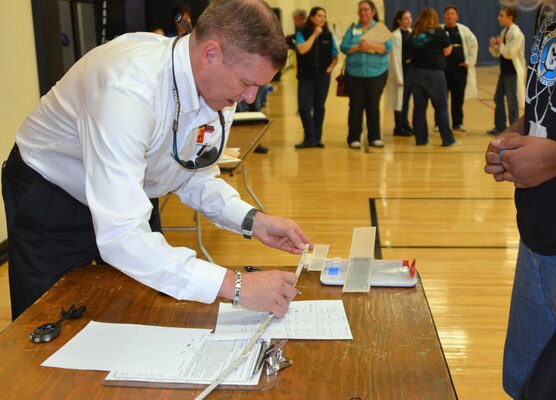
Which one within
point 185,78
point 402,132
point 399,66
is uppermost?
point 185,78

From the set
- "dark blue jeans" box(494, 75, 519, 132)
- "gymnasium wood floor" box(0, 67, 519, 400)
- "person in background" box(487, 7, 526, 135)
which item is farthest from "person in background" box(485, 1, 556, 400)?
"dark blue jeans" box(494, 75, 519, 132)

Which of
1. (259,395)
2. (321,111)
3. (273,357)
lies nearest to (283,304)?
(273,357)

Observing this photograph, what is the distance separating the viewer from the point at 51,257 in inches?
69.7

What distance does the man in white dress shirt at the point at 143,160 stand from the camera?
52.7 inches

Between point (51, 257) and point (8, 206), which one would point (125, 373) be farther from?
point (8, 206)

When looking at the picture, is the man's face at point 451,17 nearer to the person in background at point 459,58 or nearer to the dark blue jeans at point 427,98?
the person in background at point 459,58

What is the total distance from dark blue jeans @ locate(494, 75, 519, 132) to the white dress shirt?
5.91 meters

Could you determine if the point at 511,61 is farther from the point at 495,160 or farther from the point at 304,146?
the point at 495,160

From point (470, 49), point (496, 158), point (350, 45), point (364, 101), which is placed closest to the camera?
point (496, 158)

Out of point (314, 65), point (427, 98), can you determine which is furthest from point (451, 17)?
point (314, 65)

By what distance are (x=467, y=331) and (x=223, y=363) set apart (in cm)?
181

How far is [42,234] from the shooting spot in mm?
1765

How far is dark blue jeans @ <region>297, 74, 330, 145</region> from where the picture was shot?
6.81 metres

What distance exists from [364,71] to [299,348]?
5645 millimetres
